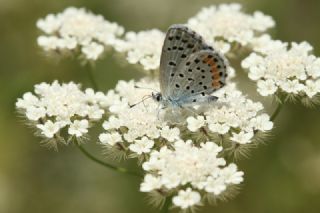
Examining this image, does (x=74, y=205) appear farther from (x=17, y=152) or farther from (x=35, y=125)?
(x=35, y=125)

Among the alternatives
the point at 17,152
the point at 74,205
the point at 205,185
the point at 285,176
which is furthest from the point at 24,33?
the point at 205,185

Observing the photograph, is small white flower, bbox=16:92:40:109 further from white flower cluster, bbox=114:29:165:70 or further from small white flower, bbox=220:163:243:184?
small white flower, bbox=220:163:243:184

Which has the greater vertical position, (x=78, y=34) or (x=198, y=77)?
(x=78, y=34)

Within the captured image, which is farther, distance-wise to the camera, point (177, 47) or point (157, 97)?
point (157, 97)

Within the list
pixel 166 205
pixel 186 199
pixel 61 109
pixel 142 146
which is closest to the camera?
pixel 186 199

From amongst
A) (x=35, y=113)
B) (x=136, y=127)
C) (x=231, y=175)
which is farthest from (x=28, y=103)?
(x=231, y=175)

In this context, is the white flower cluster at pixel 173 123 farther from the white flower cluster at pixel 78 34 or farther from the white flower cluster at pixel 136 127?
the white flower cluster at pixel 78 34

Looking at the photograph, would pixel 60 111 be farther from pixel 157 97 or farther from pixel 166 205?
pixel 166 205
